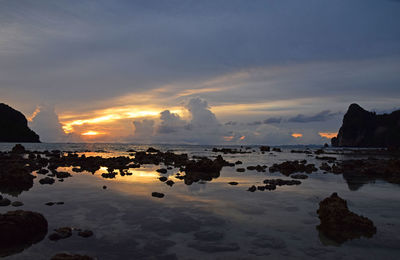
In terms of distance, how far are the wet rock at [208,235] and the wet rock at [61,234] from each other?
214 inches

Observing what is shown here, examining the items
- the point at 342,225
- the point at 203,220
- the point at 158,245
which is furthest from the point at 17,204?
the point at 342,225

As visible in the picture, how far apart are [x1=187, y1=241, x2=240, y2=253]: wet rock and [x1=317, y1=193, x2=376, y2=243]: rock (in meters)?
4.59

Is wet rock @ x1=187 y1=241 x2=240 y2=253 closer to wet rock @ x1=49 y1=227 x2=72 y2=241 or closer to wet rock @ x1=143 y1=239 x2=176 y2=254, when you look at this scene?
wet rock @ x1=143 y1=239 x2=176 y2=254

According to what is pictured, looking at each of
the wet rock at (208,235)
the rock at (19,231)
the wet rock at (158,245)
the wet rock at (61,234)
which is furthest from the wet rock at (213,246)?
the rock at (19,231)

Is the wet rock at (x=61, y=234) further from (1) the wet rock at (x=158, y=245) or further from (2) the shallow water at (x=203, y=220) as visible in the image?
(1) the wet rock at (x=158, y=245)

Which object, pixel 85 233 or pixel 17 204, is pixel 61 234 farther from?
pixel 17 204

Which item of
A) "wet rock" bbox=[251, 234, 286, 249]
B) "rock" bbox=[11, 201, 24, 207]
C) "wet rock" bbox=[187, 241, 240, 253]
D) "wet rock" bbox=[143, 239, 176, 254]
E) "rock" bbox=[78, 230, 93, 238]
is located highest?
"rock" bbox=[11, 201, 24, 207]

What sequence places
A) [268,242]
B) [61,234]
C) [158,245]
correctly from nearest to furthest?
[158,245]
[268,242]
[61,234]

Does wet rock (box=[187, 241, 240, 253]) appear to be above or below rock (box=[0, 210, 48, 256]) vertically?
below

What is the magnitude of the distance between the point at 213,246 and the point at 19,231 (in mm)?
7798

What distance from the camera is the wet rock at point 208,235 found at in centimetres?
1156

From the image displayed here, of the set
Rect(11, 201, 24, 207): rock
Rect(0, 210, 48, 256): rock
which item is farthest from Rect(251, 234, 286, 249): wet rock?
Rect(11, 201, 24, 207): rock

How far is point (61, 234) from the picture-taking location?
1125cm

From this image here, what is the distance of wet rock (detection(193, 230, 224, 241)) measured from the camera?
11.6 metres
